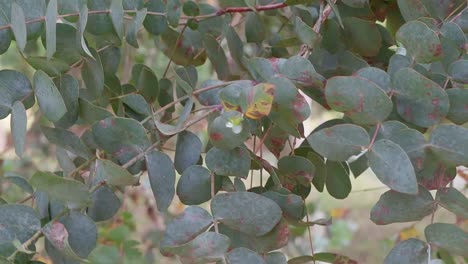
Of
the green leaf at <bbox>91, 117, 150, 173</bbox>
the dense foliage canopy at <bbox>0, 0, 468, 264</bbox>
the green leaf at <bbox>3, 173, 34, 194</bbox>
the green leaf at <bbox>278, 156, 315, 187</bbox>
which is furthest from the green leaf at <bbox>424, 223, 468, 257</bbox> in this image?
the green leaf at <bbox>3, 173, 34, 194</bbox>

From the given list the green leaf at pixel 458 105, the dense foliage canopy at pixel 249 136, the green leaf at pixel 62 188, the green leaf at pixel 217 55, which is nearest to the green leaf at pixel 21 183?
the dense foliage canopy at pixel 249 136

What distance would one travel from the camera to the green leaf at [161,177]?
506 mm

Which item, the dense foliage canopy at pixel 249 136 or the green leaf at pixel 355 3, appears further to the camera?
the green leaf at pixel 355 3

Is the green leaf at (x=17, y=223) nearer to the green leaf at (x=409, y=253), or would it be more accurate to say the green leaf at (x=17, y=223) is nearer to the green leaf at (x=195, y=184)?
the green leaf at (x=195, y=184)

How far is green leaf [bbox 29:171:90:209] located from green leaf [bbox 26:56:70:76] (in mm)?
102

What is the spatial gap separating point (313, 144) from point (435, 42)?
118mm

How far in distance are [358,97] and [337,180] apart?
151mm

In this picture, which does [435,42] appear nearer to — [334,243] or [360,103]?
[360,103]

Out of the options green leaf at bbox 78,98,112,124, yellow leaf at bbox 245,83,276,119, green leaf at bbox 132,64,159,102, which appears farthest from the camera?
green leaf at bbox 132,64,159,102

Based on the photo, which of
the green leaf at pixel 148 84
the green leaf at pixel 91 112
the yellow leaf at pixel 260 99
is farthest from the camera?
the green leaf at pixel 148 84

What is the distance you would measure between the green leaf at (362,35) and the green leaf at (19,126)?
0.28m

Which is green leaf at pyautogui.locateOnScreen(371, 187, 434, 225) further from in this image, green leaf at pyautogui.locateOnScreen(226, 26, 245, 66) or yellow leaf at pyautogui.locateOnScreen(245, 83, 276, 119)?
green leaf at pyautogui.locateOnScreen(226, 26, 245, 66)

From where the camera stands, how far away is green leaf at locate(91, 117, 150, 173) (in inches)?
19.7

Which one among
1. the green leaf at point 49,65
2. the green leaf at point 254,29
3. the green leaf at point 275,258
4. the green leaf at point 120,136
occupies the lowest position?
the green leaf at point 275,258
